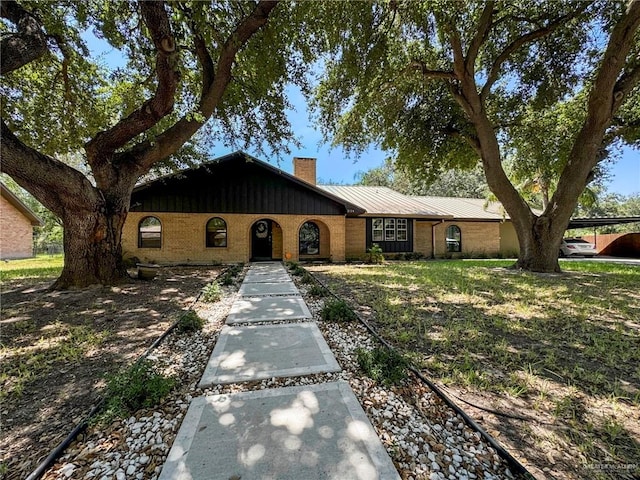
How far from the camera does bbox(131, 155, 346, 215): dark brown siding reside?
1303 centimetres

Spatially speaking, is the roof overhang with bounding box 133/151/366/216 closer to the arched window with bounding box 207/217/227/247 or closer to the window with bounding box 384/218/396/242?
the arched window with bounding box 207/217/227/247

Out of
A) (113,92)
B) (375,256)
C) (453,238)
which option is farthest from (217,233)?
(453,238)

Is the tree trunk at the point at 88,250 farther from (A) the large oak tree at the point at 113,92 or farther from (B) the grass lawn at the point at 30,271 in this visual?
(B) the grass lawn at the point at 30,271

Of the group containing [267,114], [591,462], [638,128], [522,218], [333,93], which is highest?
[333,93]

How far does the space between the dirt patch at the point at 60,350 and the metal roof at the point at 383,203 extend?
39.1 feet

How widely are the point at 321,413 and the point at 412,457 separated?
0.69m

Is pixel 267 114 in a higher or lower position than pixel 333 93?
lower

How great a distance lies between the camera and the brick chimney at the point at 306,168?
17516 mm

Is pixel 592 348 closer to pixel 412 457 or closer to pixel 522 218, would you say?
pixel 412 457

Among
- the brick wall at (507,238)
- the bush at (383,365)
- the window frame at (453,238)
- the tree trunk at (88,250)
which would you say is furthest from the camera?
the brick wall at (507,238)

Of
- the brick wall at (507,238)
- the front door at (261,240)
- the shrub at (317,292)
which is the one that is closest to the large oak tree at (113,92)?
the shrub at (317,292)

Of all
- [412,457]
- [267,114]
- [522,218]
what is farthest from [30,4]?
[522,218]

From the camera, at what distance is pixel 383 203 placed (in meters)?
17.5

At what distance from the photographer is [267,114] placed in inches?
379
